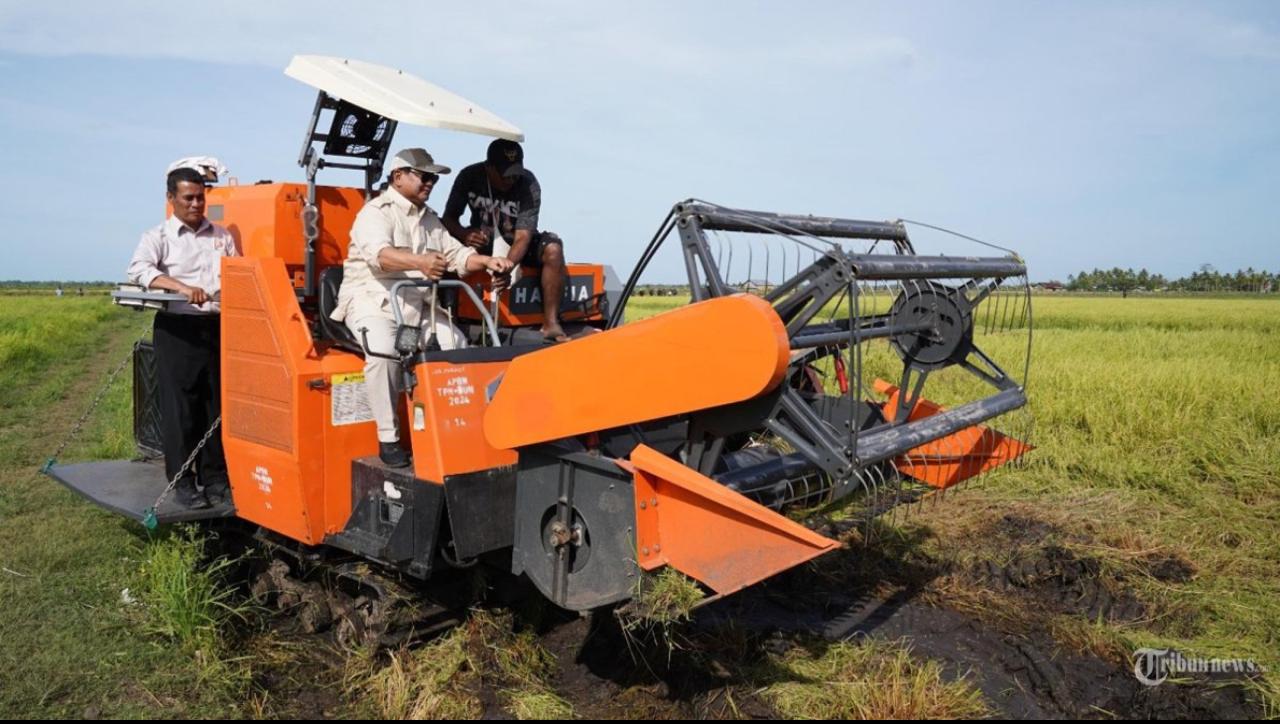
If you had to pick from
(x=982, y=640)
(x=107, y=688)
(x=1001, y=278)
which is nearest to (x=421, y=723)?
(x=107, y=688)

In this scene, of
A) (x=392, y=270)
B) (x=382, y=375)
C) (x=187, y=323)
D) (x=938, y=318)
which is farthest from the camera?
(x=187, y=323)

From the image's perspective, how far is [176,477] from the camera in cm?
512

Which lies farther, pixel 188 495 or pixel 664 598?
pixel 188 495

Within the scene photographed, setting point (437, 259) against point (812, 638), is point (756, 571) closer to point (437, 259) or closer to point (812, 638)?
point (812, 638)

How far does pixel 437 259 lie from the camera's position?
4.28 meters

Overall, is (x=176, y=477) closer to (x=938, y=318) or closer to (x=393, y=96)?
(x=393, y=96)

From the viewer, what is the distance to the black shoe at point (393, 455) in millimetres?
4246

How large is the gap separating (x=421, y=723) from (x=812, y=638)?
199 centimetres

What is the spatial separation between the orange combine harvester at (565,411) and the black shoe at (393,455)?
0.27ft

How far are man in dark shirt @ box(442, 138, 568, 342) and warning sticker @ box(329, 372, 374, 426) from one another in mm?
1310

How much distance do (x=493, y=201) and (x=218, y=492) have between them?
7.46 ft
